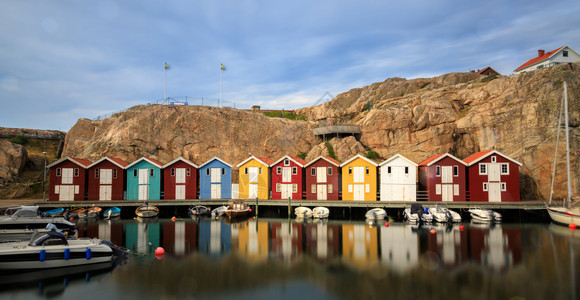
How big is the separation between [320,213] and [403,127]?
96.2 ft

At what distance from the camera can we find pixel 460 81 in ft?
241

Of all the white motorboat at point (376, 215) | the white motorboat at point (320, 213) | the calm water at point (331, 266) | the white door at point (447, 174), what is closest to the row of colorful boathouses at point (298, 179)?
the white door at point (447, 174)

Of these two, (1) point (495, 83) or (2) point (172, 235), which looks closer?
(2) point (172, 235)

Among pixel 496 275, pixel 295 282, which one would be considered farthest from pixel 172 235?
pixel 496 275

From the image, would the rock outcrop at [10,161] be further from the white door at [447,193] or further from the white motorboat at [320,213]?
the white door at [447,193]

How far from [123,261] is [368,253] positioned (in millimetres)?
17125

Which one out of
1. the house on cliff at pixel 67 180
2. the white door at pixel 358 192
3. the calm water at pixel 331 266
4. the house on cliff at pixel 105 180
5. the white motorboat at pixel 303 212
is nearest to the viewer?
the calm water at pixel 331 266

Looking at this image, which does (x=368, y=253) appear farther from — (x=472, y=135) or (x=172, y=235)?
(x=472, y=135)

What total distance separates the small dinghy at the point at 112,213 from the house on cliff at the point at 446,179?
130 ft

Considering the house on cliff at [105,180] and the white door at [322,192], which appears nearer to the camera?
the white door at [322,192]

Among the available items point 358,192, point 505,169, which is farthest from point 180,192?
point 505,169

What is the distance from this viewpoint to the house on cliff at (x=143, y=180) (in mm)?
50094

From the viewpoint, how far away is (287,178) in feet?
165

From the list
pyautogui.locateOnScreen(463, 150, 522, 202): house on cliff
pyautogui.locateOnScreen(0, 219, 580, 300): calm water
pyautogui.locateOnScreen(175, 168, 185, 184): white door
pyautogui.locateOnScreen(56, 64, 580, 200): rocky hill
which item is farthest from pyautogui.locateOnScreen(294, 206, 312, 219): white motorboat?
pyautogui.locateOnScreen(56, 64, 580, 200): rocky hill
